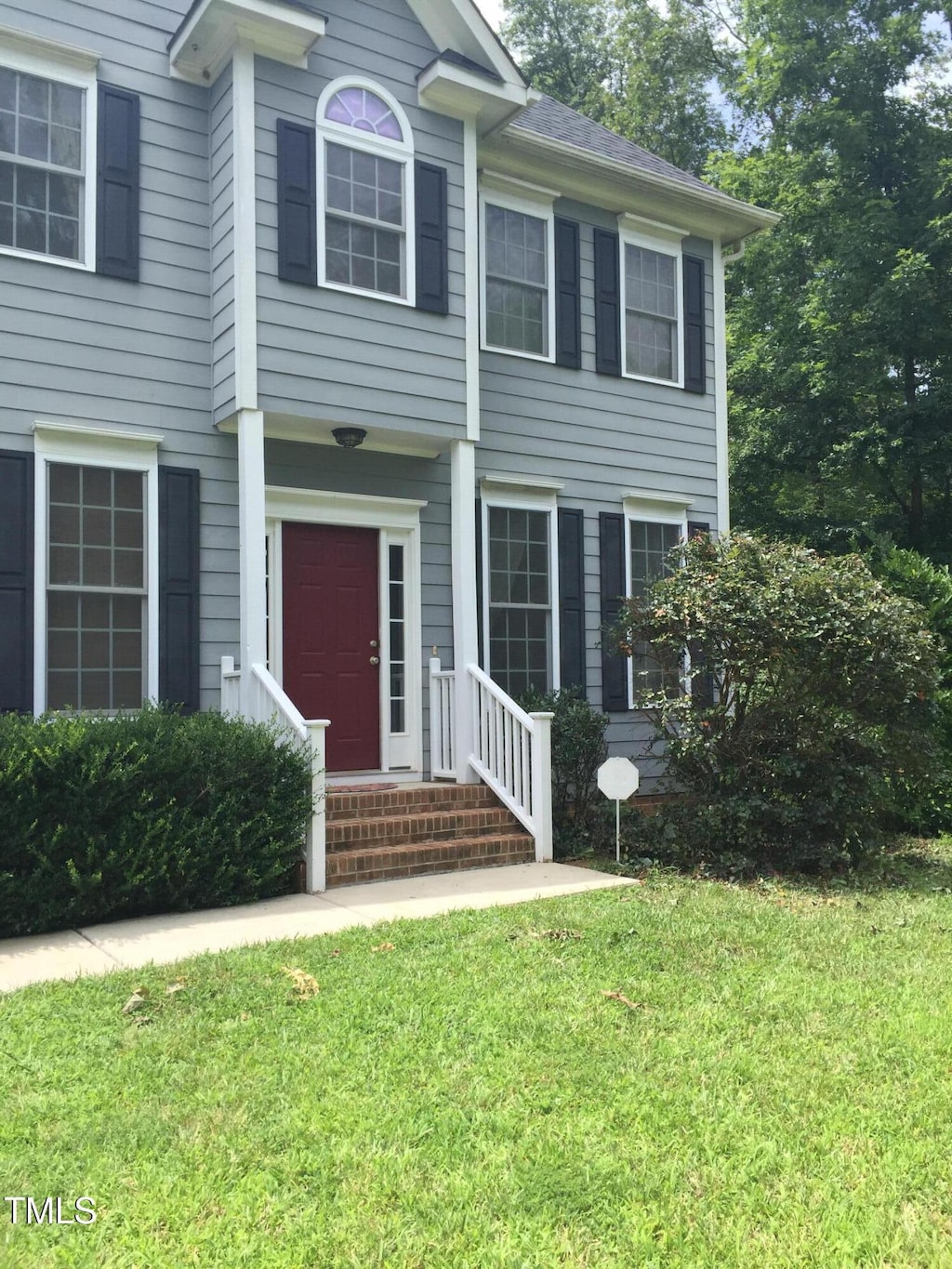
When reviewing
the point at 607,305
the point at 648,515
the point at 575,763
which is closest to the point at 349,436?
the point at 575,763

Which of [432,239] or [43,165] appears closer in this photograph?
[43,165]

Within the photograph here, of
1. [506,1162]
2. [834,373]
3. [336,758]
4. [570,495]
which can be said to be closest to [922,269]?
[834,373]

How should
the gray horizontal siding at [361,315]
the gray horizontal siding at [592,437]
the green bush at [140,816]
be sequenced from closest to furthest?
the green bush at [140,816]
the gray horizontal siding at [361,315]
the gray horizontal siding at [592,437]

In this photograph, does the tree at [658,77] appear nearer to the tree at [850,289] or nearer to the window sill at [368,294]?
the tree at [850,289]

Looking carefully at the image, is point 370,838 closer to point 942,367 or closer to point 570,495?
point 570,495

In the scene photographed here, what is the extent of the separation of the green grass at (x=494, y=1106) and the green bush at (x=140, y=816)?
1.09 m

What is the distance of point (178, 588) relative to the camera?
23.6 ft

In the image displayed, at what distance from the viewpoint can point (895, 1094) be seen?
11.1ft

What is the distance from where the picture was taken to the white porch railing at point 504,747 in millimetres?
7391

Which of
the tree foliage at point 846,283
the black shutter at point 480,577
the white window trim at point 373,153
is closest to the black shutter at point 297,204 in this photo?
the white window trim at point 373,153

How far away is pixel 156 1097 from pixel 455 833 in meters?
4.08

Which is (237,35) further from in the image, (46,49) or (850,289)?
(850,289)

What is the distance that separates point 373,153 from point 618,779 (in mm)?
5100

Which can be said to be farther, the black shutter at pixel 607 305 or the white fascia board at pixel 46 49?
the black shutter at pixel 607 305
